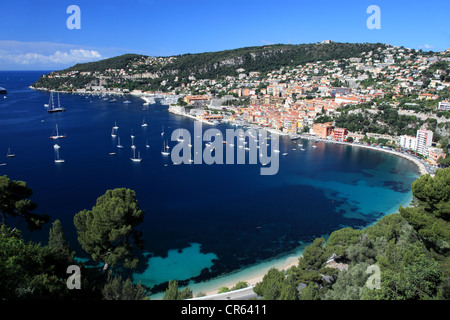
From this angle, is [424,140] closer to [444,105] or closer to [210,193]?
[444,105]

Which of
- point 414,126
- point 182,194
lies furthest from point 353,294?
point 414,126

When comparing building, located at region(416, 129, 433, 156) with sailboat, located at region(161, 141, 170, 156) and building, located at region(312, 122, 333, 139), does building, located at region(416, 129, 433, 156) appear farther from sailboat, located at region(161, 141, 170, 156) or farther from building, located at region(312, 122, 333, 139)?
sailboat, located at region(161, 141, 170, 156)

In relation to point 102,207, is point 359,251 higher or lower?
lower

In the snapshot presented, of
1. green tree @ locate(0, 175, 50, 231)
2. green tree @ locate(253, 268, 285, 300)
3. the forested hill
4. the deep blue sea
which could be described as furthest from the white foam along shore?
the forested hill

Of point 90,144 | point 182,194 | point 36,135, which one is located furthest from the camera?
point 36,135
